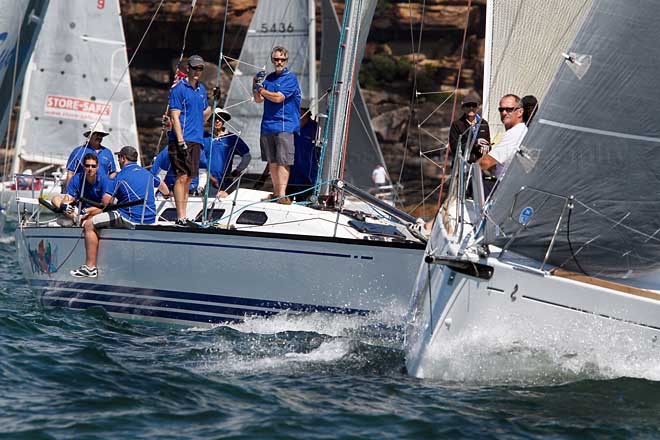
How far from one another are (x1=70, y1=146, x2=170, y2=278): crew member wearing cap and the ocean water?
65.0 inches

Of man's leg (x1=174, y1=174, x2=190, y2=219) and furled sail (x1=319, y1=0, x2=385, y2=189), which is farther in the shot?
furled sail (x1=319, y1=0, x2=385, y2=189)

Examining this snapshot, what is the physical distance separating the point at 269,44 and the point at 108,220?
6296 millimetres

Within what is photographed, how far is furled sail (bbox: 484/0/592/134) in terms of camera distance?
10.6 metres

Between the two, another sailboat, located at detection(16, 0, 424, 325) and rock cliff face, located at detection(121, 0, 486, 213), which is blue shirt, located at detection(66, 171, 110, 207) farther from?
rock cliff face, located at detection(121, 0, 486, 213)

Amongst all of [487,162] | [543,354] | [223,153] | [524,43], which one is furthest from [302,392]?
[223,153]

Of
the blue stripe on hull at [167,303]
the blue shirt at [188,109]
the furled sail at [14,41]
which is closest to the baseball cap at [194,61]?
the blue shirt at [188,109]

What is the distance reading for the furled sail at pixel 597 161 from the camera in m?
6.95

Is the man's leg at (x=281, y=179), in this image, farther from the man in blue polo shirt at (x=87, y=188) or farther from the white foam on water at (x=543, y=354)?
the white foam on water at (x=543, y=354)

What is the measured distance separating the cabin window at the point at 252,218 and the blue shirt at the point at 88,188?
1439 mm

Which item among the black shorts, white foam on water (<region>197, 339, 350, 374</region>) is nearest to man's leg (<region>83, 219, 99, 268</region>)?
the black shorts

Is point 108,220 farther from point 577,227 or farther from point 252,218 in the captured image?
point 577,227

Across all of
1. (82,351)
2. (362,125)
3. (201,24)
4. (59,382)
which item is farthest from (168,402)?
(201,24)

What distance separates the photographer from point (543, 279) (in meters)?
7.19

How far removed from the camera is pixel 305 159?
12266mm
